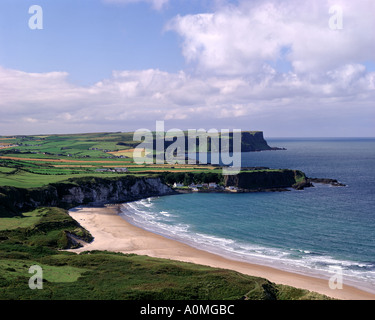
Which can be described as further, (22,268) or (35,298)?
(22,268)

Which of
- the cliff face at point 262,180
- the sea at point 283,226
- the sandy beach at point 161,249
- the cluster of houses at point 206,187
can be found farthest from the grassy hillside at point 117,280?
the cliff face at point 262,180

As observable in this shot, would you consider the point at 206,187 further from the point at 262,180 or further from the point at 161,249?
the point at 161,249

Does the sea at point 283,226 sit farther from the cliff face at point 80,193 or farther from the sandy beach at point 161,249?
the cliff face at point 80,193

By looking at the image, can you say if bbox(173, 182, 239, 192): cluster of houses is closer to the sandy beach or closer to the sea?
the sea

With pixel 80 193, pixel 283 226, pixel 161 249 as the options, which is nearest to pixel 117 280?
pixel 161 249

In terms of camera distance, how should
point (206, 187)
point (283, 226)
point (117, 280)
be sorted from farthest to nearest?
1. point (206, 187)
2. point (283, 226)
3. point (117, 280)

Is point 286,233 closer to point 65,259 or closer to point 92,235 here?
point 92,235
